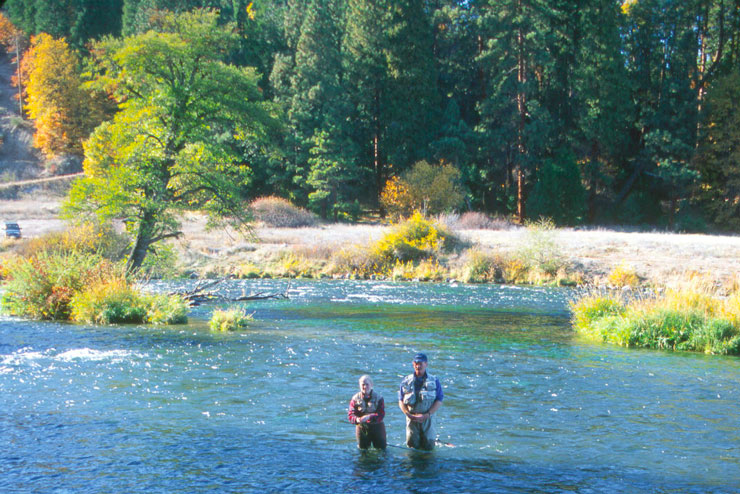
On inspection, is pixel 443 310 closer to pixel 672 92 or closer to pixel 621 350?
pixel 621 350

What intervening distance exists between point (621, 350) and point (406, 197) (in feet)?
118

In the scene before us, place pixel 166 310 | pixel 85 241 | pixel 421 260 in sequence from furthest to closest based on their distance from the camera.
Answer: pixel 421 260 → pixel 85 241 → pixel 166 310

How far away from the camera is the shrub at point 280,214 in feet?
173

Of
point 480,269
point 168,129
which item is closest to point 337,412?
point 168,129

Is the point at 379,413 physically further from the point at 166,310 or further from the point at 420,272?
the point at 420,272

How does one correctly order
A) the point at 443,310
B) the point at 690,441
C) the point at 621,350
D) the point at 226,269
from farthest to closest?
the point at 226,269, the point at 443,310, the point at 621,350, the point at 690,441

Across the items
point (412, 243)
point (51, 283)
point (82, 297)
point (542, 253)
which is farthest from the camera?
point (412, 243)

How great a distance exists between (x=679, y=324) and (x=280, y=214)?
38143mm

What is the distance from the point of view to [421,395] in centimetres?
975

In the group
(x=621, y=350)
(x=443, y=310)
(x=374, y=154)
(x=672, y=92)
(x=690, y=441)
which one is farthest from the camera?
(x=374, y=154)

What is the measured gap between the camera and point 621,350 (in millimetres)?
18344

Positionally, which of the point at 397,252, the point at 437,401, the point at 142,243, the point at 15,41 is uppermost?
the point at 15,41

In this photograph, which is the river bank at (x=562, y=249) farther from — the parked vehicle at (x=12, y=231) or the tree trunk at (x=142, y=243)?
the tree trunk at (x=142, y=243)

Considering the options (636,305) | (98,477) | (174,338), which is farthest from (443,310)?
(98,477)
